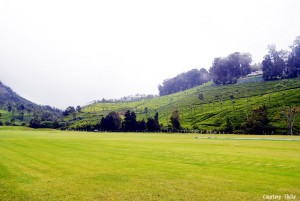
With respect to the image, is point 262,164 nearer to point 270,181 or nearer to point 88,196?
point 270,181

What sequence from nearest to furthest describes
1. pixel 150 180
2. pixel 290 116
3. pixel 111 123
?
1. pixel 150 180
2. pixel 290 116
3. pixel 111 123

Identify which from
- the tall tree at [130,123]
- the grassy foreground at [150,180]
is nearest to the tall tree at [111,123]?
the tall tree at [130,123]

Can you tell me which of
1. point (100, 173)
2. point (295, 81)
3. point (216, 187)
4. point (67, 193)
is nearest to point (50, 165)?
point (100, 173)

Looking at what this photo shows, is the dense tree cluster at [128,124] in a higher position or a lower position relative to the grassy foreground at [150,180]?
higher

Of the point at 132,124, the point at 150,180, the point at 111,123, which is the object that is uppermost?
the point at 111,123

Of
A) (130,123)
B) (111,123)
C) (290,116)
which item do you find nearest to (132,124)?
(130,123)

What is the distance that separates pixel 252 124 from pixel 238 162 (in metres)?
92.5

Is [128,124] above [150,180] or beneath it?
above

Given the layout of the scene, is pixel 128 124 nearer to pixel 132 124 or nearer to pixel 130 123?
pixel 130 123

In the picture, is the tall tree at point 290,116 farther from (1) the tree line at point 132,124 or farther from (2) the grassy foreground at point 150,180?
(2) the grassy foreground at point 150,180

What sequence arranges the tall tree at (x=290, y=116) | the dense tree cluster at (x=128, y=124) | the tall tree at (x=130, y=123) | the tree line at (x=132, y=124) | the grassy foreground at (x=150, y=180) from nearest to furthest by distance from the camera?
the grassy foreground at (x=150, y=180), the tall tree at (x=290, y=116), the tree line at (x=132, y=124), the dense tree cluster at (x=128, y=124), the tall tree at (x=130, y=123)

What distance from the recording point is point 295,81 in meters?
183

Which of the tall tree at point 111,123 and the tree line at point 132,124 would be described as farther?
the tall tree at point 111,123

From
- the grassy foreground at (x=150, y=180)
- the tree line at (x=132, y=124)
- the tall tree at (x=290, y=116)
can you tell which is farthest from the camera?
the tree line at (x=132, y=124)
